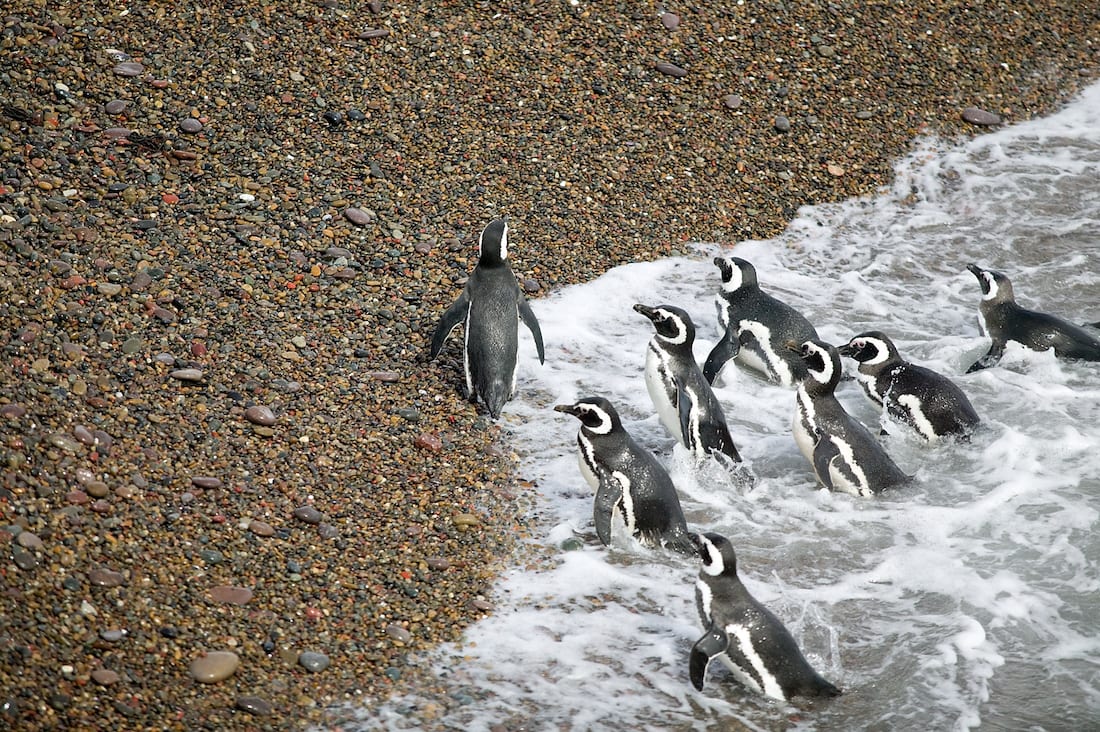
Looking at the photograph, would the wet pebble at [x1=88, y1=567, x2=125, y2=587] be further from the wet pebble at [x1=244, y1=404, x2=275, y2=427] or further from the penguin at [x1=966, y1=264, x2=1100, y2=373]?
the penguin at [x1=966, y1=264, x2=1100, y2=373]

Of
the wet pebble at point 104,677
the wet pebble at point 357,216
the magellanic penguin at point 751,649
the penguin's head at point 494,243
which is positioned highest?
the penguin's head at point 494,243

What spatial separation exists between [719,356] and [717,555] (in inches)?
81.8

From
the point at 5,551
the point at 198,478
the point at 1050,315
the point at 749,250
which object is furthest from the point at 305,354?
the point at 1050,315

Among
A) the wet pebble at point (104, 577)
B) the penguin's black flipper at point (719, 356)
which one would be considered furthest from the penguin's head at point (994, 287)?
the wet pebble at point (104, 577)

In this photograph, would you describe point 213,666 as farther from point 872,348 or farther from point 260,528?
point 872,348

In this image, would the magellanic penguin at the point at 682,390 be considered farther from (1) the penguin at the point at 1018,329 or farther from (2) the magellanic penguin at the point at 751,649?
(1) the penguin at the point at 1018,329

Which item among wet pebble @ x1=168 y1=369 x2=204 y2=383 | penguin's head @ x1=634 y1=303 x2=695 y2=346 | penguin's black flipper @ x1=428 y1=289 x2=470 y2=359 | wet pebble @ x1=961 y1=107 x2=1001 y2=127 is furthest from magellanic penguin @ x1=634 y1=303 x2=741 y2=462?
wet pebble @ x1=961 y1=107 x2=1001 y2=127

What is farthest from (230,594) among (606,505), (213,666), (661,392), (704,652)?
→ (661,392)

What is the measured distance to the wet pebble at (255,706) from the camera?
3.79 m

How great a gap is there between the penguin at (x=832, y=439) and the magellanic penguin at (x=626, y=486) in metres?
0.82

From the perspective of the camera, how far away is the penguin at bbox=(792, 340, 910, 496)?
5.30 m

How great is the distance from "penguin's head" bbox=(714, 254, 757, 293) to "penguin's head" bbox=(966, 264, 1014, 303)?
1271 millimetres

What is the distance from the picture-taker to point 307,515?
4.61 metres

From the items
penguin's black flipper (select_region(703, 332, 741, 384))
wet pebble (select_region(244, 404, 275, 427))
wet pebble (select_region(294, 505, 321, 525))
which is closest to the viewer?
wet pebble (select_region(294, 505, 321, 525))
